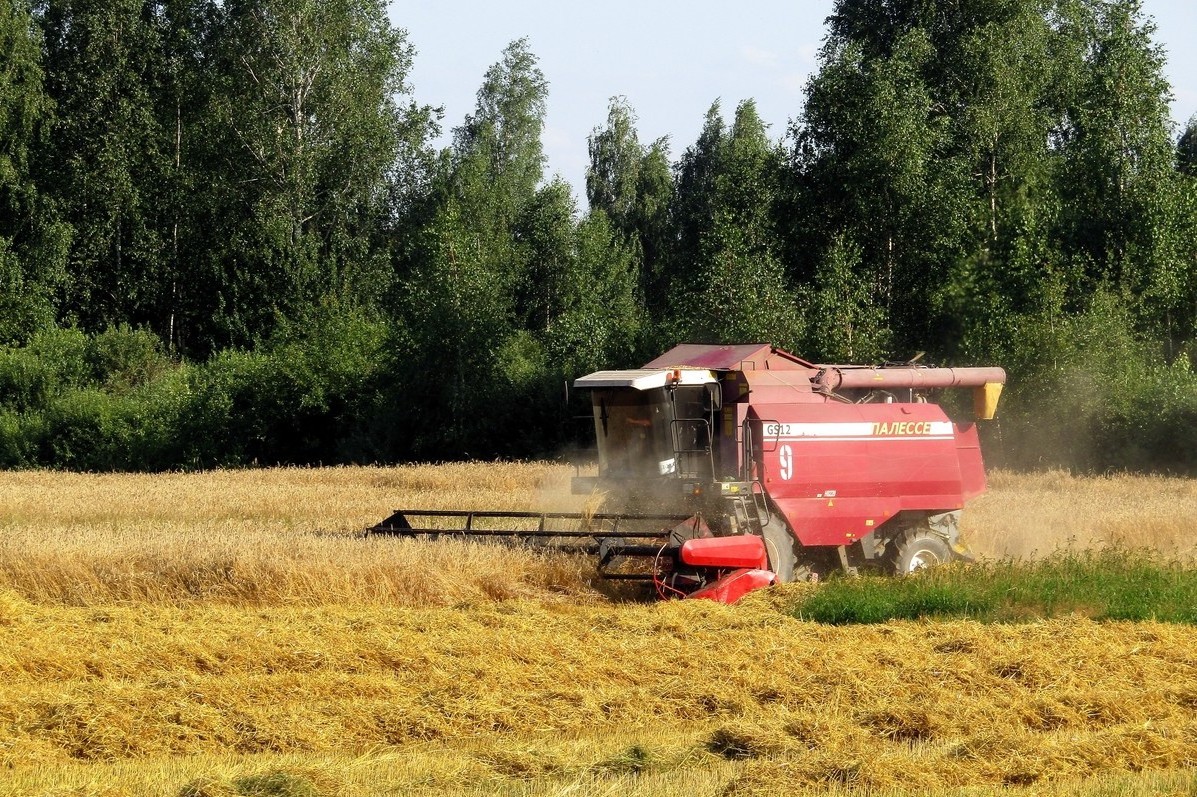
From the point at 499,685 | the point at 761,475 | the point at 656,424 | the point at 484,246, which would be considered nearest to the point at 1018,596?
the point at 761,475

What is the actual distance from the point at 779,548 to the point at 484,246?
28.8 m

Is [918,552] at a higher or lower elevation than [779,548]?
lower

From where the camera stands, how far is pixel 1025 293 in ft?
101

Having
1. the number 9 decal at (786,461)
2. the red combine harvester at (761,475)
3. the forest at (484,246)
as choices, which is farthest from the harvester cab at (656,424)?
the forest at (484,246)

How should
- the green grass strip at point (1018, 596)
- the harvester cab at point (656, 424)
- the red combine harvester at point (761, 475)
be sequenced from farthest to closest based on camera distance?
the harvester cab at point (656, 424) < the red combine harvester at point (761, 475) < the green grass strip at point (1018, 596)

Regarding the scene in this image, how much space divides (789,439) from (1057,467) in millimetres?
16352

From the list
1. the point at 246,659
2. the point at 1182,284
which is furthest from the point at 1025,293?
the point at 246,659

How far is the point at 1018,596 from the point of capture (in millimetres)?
12141

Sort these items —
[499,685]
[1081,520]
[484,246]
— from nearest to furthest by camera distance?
1. [499,685]
2. [1081,520]
3. [484,246]

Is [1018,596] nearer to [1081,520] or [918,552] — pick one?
[918,552]

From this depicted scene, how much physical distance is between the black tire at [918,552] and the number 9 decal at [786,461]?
192cm

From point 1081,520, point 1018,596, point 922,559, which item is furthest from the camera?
→ point 1081,520

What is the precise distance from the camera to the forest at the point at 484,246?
3088 cm

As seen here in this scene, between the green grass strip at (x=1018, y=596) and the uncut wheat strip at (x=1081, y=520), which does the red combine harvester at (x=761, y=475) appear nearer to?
the green grass strip at (x=1018, y=596)
